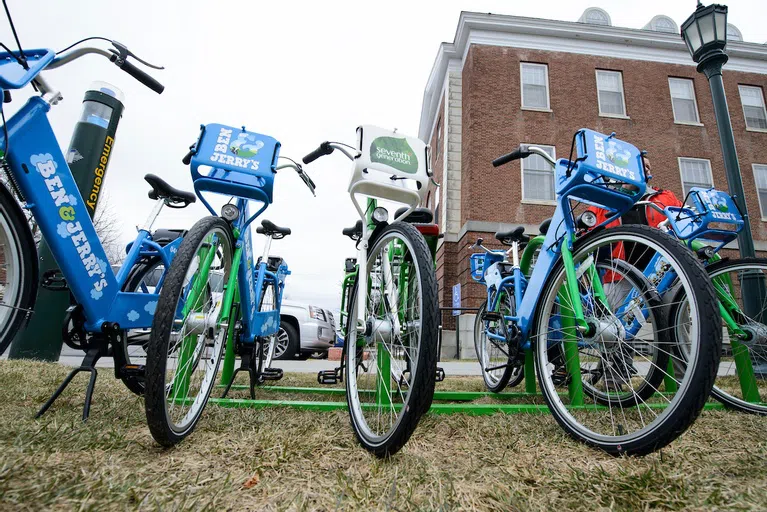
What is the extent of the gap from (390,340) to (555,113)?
12743 millimetres

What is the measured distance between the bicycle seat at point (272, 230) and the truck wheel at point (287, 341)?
3.30 meters

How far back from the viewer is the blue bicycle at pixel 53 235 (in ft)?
4.81

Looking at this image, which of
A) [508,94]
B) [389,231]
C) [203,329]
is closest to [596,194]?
[389,231]

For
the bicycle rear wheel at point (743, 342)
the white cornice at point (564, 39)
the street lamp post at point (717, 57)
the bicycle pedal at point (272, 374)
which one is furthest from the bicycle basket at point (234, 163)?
the white cornice at point (564, 39)

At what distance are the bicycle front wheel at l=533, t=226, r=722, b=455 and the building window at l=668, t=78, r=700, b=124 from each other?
1406 centimetres

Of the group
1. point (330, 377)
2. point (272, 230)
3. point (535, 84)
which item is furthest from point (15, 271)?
point (535, 84)

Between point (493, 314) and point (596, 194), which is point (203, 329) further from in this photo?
point (596, 194)

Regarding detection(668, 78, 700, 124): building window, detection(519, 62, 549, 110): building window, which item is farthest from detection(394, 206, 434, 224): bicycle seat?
detection(668, 78, 700, 124): building window

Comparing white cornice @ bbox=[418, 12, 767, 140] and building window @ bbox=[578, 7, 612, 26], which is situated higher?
building window @ bbox=[578, 7, 612, 26]

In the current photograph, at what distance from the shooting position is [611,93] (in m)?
12.9

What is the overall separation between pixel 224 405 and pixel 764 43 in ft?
65.2

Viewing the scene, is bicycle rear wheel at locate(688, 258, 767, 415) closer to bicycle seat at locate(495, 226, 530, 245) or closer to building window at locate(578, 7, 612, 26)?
bicycle seat at locate(495, 226, 530, 245)

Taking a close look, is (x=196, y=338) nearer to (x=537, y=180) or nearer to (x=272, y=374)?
(x=272, y=374)

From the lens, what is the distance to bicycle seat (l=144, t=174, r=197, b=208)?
2.53 meters
